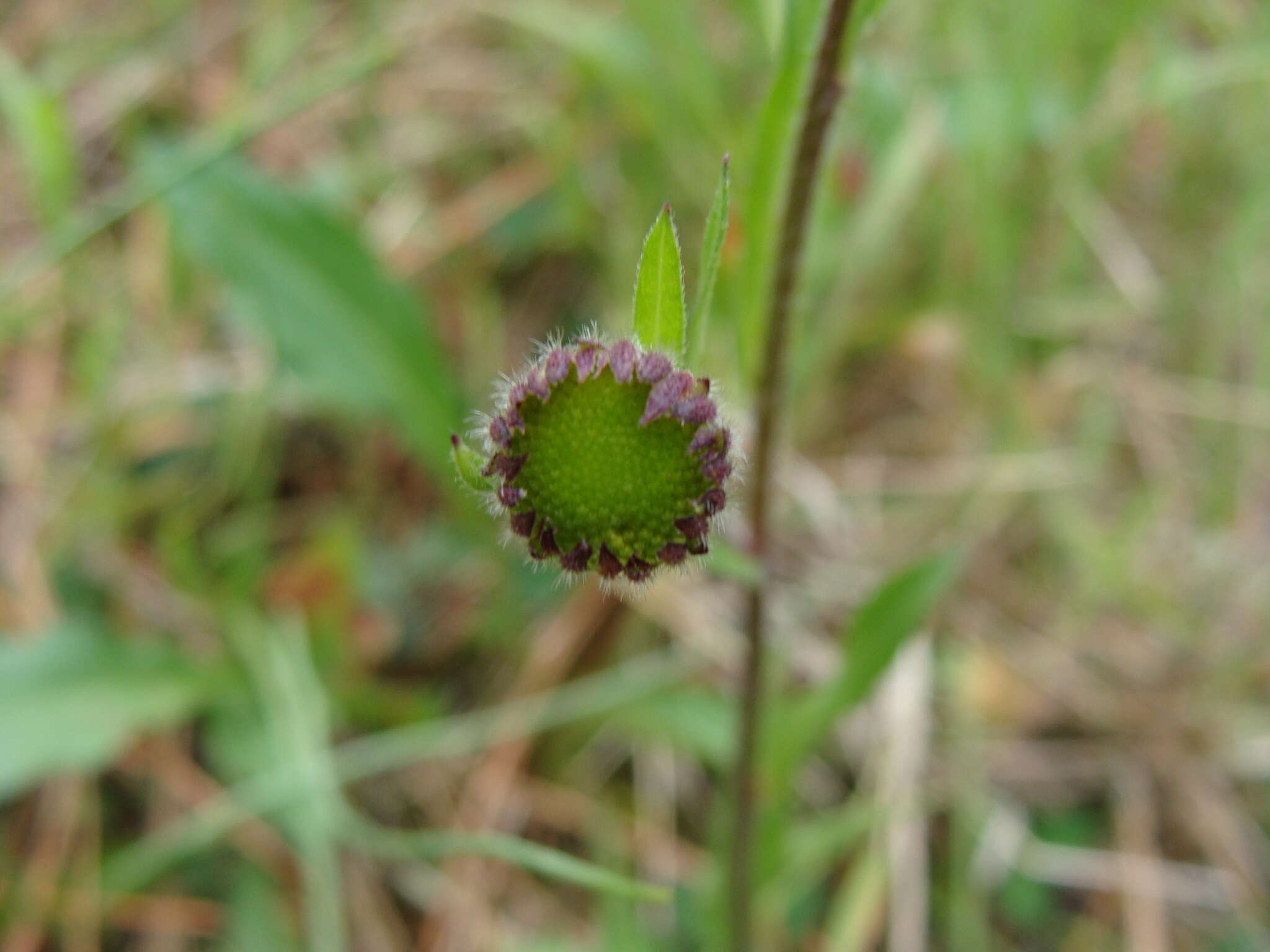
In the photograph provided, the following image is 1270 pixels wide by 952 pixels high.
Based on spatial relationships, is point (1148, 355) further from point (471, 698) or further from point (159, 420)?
point (159, 420)

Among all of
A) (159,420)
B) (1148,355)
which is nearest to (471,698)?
(159,420)

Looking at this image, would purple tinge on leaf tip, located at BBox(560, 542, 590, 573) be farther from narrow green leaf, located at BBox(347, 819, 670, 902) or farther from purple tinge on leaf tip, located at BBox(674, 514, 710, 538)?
narrow green leaf, located at BBox(347, 819, 670, 902)

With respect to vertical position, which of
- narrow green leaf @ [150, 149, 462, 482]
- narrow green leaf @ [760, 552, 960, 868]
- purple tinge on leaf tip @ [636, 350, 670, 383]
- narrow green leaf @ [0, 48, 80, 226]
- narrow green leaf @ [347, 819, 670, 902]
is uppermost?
narrow green leaf @ [0, 48, 80, 226]

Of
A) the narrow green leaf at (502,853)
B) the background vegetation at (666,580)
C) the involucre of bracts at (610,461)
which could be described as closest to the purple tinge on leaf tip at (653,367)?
the involucre of bracts at (610,461)

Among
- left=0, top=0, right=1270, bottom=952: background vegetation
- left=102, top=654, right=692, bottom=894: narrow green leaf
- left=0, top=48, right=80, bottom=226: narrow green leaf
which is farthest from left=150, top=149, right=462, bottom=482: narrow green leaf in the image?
left=102, top=654, right=692, bottom=894: narrow green leaf

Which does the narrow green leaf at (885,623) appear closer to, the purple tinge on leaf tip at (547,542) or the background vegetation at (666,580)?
the background vegetation at (666,580)
